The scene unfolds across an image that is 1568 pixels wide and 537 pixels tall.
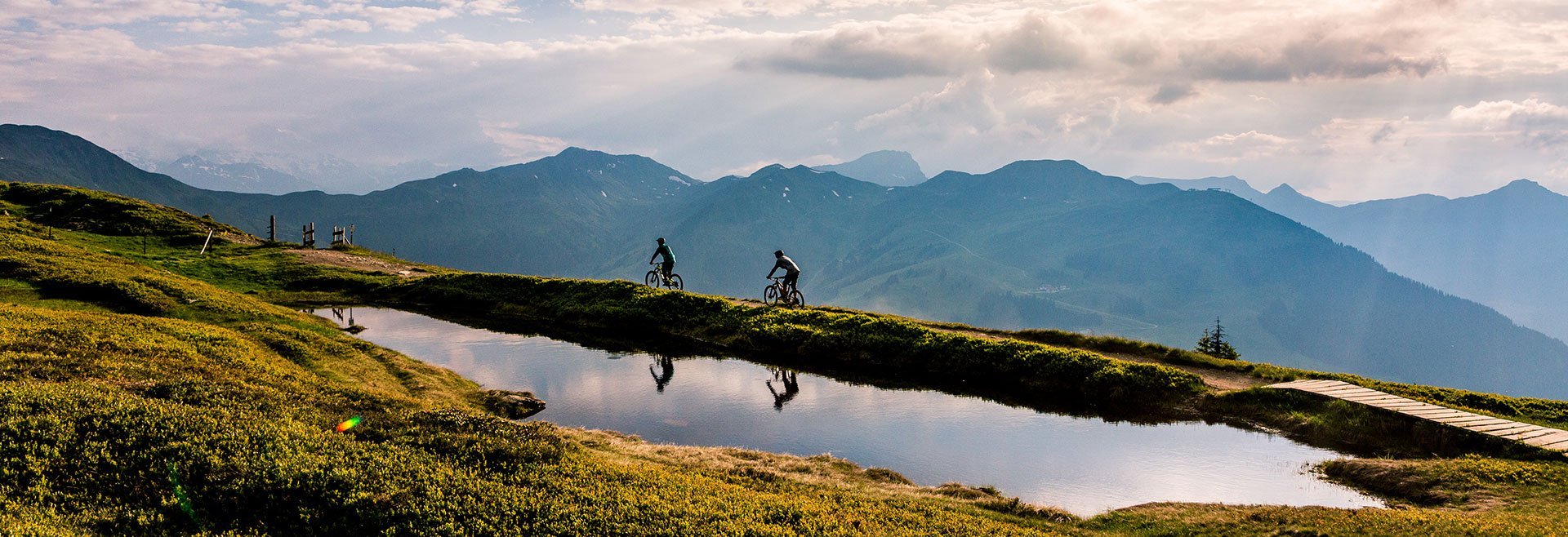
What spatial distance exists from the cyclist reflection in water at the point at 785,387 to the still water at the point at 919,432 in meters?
0.08

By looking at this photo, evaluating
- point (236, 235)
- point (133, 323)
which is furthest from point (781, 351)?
point (236, 235)

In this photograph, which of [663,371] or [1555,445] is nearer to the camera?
[1555,445]

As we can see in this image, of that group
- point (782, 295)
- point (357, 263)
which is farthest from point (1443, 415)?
point (357, 263)

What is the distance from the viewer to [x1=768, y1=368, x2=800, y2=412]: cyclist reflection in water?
29.6 meters

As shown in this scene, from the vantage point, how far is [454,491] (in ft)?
47.8

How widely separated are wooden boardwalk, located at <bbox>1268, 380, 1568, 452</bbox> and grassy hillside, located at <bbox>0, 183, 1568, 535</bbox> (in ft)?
1.52

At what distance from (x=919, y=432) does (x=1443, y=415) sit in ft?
51.3

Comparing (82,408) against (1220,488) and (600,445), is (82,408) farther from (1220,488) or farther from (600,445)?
(1220,488)

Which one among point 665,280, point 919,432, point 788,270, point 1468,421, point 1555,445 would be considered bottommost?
point 919,432

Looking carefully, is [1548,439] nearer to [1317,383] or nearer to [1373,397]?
[1373,397]

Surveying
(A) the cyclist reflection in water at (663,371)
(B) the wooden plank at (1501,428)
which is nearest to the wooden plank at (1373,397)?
(B) the wooden plank at (1501,428)

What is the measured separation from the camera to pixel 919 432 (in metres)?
26.0

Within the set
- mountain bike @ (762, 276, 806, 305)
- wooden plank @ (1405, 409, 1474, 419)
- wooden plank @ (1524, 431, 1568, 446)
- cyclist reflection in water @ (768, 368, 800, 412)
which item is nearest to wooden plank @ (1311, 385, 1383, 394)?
wooden plank @ (1405, 409, 1474, 419)

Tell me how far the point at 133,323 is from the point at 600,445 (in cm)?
1683
